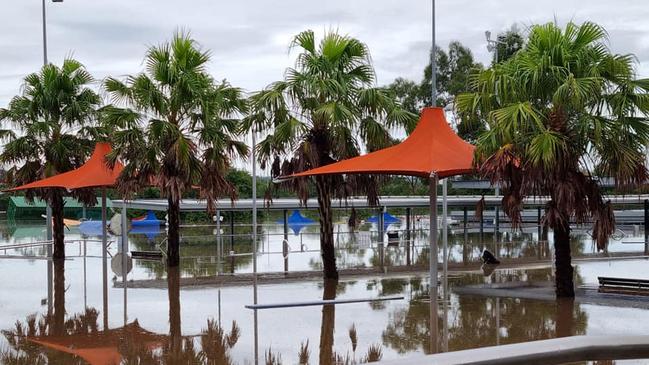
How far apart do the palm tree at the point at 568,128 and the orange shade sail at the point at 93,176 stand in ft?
37.0

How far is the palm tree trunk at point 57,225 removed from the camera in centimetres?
2741

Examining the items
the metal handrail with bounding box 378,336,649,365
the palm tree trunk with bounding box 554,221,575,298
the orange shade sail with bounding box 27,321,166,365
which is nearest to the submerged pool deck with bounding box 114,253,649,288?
the palm tree trunk with bounding box 554,221,575,298

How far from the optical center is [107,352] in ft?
38.1

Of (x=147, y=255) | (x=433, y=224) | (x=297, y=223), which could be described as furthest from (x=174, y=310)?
(x=297, y=223)

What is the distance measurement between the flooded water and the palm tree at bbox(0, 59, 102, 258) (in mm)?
3034

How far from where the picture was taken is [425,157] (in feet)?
55.1

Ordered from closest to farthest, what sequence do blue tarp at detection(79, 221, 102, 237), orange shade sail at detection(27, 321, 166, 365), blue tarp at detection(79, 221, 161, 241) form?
1. orange shade sail at detection(27, 321, 166, 365)
2. blue tarp at detection(79, 221, 161, 241)
3. blue tarp at detection(79, 221, 102, 237)

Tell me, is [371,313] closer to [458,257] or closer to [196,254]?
[458,257]

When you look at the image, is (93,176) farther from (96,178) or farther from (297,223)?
(297,223)

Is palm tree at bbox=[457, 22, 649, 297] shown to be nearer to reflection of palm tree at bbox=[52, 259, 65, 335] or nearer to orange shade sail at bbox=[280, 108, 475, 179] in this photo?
orange shade sail at bbox=[280, 108, 475, 179]

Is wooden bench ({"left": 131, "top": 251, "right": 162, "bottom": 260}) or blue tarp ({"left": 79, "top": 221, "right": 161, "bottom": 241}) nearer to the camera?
wooden bench ({"left": 131, "top": 251, "right": 162, "bottom": 260})

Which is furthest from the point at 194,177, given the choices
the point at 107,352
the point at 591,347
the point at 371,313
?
the point at 591,347

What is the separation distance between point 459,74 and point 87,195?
32.9 metres

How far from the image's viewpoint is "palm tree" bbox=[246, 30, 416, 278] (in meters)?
20.5
